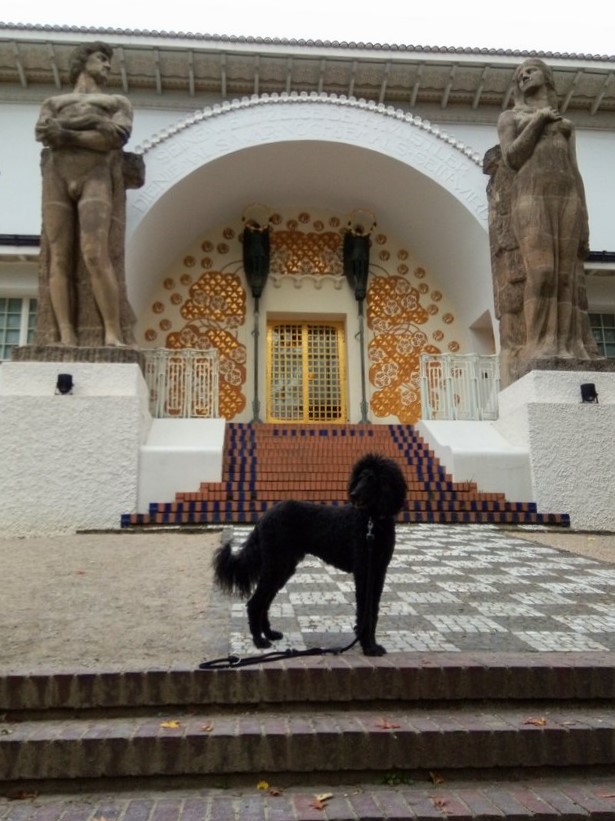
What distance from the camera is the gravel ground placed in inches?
101

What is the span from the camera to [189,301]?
36.7 ft

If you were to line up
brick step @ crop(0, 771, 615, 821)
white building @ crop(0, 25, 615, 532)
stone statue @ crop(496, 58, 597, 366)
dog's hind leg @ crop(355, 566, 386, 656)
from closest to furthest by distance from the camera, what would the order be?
1. brick step @ crop(0, 771, 615, 821)
2. dog's hind leg @ crop(355, 566, 386, 656)
3. stone statue @ crop(496, 58, 597, 366)
4. white building @ crop(0, 25, 615, 532)

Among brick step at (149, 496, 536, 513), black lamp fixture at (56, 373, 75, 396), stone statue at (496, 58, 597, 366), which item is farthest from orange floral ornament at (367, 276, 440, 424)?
black lamp fixture at (56, 373, 75, 396)

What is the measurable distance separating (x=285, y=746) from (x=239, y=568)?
0.70 metres

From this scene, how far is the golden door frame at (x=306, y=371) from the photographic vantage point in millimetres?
10953

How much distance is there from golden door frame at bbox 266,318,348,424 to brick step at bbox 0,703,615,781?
8.74m

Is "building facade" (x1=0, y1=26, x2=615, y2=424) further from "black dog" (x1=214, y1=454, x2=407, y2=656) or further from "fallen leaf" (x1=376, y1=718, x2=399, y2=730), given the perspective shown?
"fallen leaf" (x1=376, y1=718, x2=399, y2=730)

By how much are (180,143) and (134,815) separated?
9.13m

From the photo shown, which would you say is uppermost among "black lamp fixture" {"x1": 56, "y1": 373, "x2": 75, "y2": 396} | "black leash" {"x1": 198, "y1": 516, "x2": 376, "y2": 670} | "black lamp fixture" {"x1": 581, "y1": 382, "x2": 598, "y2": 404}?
"black lamp fixture" {"x1": 56, "y1": 373, "x2": 75, "y2": 396}

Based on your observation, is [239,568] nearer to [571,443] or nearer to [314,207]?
[571,443]

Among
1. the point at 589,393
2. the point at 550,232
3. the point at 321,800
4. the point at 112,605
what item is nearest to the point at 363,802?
the point at 321,800

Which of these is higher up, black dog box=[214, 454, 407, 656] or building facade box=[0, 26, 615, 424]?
building facade box=[0, 26, 615, 424]

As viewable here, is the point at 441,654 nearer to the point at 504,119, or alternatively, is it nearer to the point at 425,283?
the point at 504,119

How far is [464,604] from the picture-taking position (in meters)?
3.45
